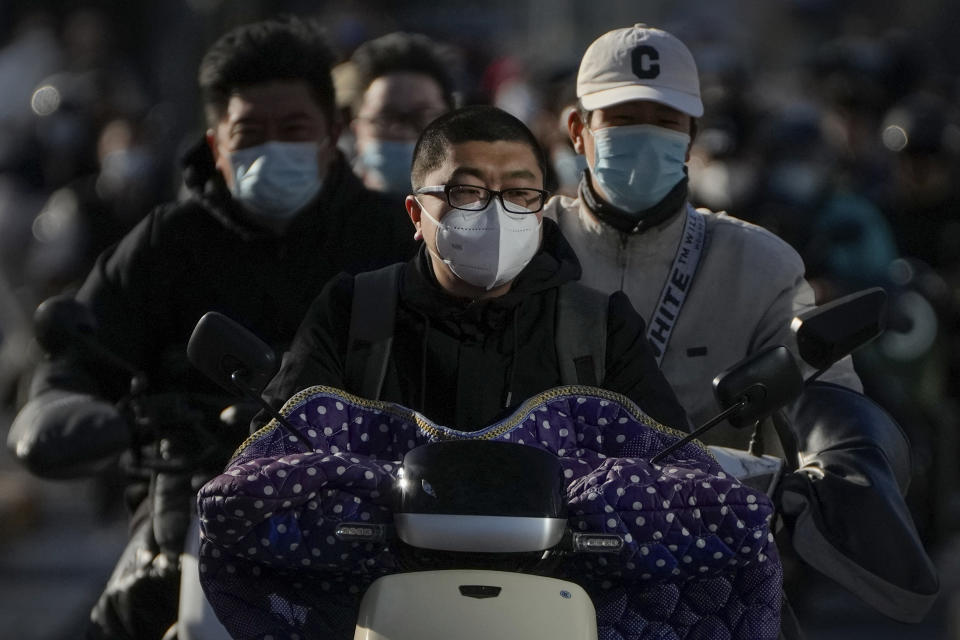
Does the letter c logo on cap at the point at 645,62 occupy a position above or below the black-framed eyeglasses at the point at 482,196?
above

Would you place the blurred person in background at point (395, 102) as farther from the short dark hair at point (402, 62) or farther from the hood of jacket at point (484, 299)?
the hood of jacket at point (484, 299)

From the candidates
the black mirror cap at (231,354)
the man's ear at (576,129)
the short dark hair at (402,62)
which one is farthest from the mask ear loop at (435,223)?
the short dark hair at (402,62)

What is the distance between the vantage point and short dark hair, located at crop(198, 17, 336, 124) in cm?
557

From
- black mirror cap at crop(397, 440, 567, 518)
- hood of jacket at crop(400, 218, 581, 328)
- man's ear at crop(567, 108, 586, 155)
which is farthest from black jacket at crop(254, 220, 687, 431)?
man's ear at crop(567, 108, 586, 155)

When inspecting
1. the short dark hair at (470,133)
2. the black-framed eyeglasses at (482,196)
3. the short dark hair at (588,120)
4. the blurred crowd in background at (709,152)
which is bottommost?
the blurred crowd in background at (709,152)

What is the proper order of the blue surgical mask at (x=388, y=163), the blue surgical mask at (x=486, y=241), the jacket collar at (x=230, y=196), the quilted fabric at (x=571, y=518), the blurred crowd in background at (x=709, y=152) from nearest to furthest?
1. the quilted fabric at (x=571, y=518)
2. the blue surgical mask at (x=486, y=241)
3. the jacket collar at (x=230, y=196)
4. the blue surgical mask at (x=388, y=163)
5. the blurred crowd in background at (x=709, y=152)

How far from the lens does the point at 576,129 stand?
18.7 ft

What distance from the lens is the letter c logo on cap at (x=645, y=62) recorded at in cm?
534

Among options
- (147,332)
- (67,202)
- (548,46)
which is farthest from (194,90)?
(147,332)

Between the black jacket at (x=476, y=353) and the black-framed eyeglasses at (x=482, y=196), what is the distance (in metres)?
0.15

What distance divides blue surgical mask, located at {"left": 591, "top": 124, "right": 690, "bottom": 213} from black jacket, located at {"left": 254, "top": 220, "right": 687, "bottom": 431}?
4.16 feet

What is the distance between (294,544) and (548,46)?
2008 cm

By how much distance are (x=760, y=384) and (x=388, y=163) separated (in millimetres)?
3973

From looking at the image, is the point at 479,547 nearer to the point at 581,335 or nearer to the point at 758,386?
the point at 758,386
